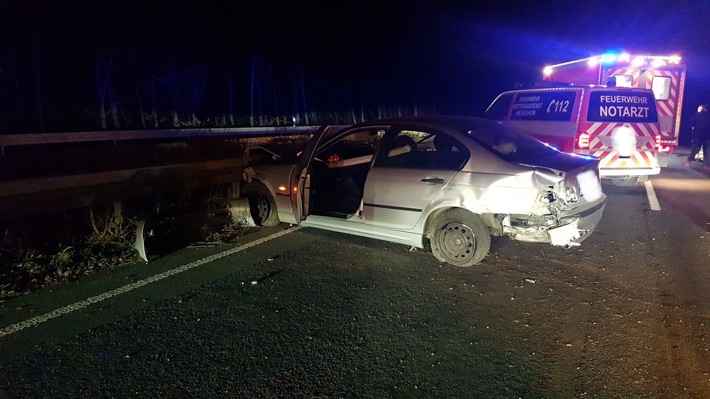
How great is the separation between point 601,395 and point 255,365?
84.5 inches

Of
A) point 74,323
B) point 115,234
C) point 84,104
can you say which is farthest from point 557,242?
point 84,104

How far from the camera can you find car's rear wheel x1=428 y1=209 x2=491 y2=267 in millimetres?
5176

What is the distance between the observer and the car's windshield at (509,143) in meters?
5.34

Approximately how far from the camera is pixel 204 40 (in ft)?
114

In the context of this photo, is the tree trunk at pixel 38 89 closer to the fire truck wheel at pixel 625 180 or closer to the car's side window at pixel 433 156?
the car's side window at pixel 433 156

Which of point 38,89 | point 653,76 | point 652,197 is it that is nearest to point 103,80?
point 38,89

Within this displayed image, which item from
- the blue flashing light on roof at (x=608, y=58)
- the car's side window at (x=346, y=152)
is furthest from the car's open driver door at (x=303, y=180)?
the blue flashing light on roof at (x=608, y=58)

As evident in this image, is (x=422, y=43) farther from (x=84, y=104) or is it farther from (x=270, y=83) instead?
(x=84, y=104)

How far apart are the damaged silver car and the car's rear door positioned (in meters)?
0.01

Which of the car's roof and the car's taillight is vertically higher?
the car's roof

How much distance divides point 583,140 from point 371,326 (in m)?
6.49

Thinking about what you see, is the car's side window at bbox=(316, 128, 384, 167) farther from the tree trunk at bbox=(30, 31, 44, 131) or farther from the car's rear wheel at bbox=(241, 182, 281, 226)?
the tree trunk at bbox=(30, 31, 44, 131)

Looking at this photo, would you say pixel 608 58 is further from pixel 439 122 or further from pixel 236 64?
pixel 236 64

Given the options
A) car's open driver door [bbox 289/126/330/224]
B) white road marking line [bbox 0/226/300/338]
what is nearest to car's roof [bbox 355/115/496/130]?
car's open driver door [bbox 289/126/330/224]
